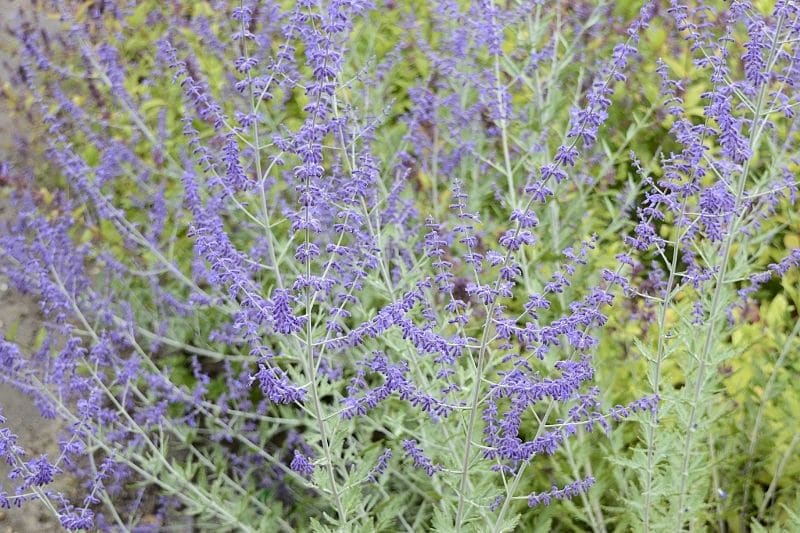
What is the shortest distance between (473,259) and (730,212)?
0.93m

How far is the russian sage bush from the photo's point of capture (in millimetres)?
3148

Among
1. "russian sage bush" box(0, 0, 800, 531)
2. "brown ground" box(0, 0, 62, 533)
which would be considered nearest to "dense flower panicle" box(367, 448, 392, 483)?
"russian sage bush" box(0, 0, 800, 531)

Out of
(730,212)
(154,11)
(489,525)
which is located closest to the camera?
(730,212)

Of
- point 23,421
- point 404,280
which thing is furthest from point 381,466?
point 23,421

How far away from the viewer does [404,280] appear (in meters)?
4.14

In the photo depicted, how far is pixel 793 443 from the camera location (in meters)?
4.44

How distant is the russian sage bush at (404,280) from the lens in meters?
3.15

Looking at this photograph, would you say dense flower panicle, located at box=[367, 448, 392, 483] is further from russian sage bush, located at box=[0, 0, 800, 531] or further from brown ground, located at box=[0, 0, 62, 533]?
brown ground, located at box=[0, 0, 62, 533]

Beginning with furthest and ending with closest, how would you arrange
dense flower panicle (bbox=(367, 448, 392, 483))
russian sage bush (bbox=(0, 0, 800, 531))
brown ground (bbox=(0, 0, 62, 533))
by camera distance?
brown ground (bbox=(0, 0, 62, 533)) → dense flower panicle (bbox=(367, 448, 392, 483)) → russian sage bush (bbox=(0, 0, 800, 531))

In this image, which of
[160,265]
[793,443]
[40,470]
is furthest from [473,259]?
[160,265]

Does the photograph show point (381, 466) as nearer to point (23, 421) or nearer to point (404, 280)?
point (404, 280)

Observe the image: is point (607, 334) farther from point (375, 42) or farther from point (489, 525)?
point (375, 42)

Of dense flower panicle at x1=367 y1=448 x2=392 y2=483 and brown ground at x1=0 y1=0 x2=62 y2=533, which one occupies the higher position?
dense flower panicle at x1=367 y1=448 x2=392 y2=483

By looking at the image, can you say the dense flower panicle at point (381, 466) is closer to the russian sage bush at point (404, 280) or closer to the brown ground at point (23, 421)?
the russian sage bush at point (404, 280)
